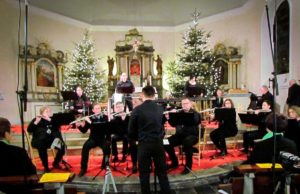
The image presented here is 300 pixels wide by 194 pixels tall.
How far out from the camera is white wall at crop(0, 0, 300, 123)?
1102 cm

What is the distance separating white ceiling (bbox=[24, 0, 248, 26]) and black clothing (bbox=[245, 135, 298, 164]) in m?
11.0

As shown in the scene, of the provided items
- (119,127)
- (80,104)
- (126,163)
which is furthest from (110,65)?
(119,127)

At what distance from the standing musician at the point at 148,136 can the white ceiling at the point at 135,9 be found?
412 inches

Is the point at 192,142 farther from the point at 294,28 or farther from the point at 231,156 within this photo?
the point at 294,28

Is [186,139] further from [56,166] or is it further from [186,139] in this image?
[56,166]

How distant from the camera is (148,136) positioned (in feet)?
13.5

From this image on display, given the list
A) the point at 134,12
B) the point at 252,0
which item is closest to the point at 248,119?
the point at 252,0

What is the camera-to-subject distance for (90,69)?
12.8m

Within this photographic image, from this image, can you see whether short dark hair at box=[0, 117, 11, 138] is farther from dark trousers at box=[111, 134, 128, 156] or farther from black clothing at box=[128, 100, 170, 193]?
dark trousers at box=[111, 134, 128, 156]

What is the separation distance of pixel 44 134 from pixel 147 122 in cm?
279

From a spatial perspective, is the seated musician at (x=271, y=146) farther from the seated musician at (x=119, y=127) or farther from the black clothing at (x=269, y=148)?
the seated musician at (x=119, y=127)

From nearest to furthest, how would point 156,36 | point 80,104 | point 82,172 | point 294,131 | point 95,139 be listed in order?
point 294,131 < point 82,172 < point 95,139 < point 80,104 < point 156,36

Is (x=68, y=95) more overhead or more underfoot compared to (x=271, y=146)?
more overhead

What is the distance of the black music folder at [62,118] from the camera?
5.73m
